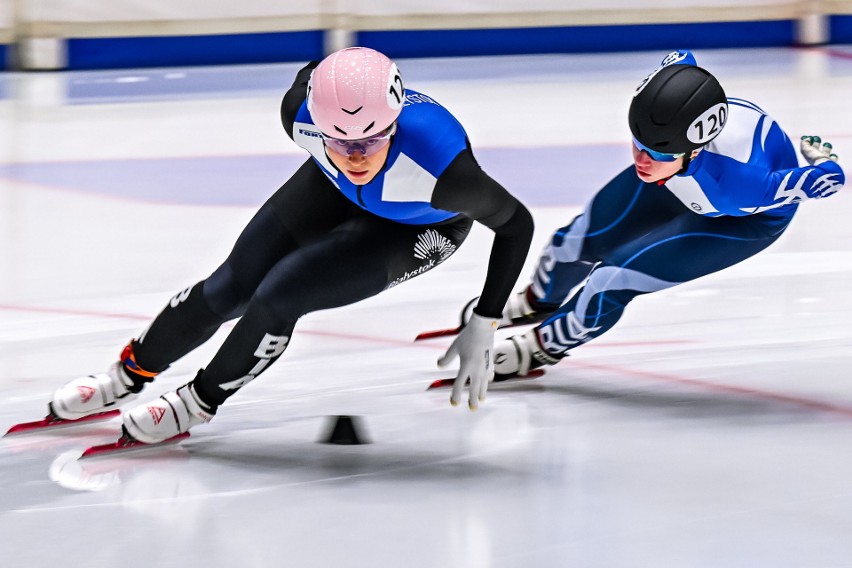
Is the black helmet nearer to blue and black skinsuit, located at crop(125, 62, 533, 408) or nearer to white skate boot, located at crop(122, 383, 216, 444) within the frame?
blue and black skinsuit, located at crop(125, 62, 533, 408)

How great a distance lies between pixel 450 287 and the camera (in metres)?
4.58

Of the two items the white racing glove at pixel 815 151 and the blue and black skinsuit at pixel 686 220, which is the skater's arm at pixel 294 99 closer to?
the blue and black skinsuit at pixel 686 220

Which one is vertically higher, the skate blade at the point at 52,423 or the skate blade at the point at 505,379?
the skate blade at the point at 505,379

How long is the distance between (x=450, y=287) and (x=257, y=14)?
18.1 ft

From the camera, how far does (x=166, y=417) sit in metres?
3.04

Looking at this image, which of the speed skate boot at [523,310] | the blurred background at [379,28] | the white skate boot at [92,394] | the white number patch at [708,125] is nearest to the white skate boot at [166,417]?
the white skate boot at [92,394]

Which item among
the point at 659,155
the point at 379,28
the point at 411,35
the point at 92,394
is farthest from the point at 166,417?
the point at 411,35

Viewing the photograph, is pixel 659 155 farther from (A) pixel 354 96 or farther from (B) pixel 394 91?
(A) pixel 354 96

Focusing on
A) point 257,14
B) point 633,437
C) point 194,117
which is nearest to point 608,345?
point 633,437

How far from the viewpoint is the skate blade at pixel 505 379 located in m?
3.61

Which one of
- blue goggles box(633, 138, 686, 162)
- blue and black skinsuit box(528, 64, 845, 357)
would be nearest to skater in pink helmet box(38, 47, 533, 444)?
blue goggles box(633, 138, 686, 162)

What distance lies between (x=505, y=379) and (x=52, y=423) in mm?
1253

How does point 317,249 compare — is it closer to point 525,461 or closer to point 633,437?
point 525,461

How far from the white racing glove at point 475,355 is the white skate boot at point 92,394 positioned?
87cm
